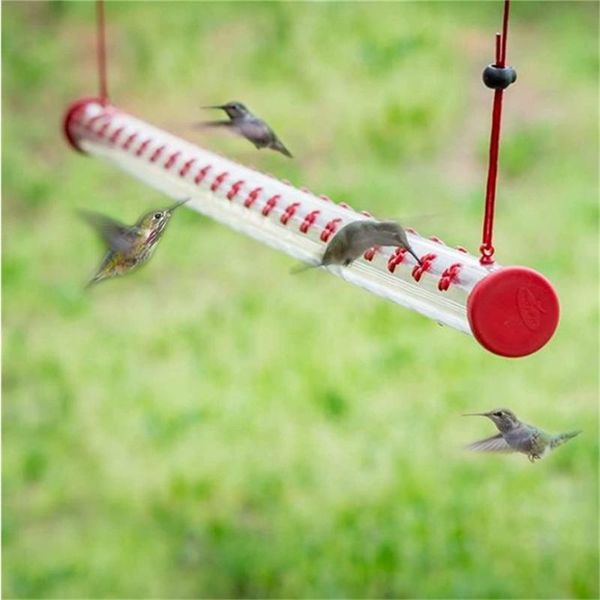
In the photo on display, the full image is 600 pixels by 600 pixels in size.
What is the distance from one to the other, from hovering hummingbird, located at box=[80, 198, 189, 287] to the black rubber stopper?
0.27 meters

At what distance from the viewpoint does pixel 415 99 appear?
494 centimetres

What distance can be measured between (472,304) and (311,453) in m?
2.34

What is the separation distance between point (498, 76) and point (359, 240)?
178 mm

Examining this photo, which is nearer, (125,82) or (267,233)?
(267,233)

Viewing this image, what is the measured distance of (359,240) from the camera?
1.05 m

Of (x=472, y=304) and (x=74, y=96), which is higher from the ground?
(x=74, y=96)

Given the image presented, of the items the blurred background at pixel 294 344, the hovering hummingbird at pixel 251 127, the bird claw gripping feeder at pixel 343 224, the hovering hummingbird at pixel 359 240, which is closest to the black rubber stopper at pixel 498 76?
the bird claw gripping feeder at pixel 343 224

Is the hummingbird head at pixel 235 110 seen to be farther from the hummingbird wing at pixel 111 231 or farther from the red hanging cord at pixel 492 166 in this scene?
the red hanging cord at pixel 492 166

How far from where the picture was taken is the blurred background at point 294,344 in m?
3.01

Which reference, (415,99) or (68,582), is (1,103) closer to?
(415,99)

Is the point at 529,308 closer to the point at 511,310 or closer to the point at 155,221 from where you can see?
the point at 511,310

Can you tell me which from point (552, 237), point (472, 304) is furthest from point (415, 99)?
point (472, 304)

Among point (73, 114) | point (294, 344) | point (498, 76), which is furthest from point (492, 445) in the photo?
point (294, 344)

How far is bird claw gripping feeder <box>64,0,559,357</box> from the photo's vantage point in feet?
3.08
